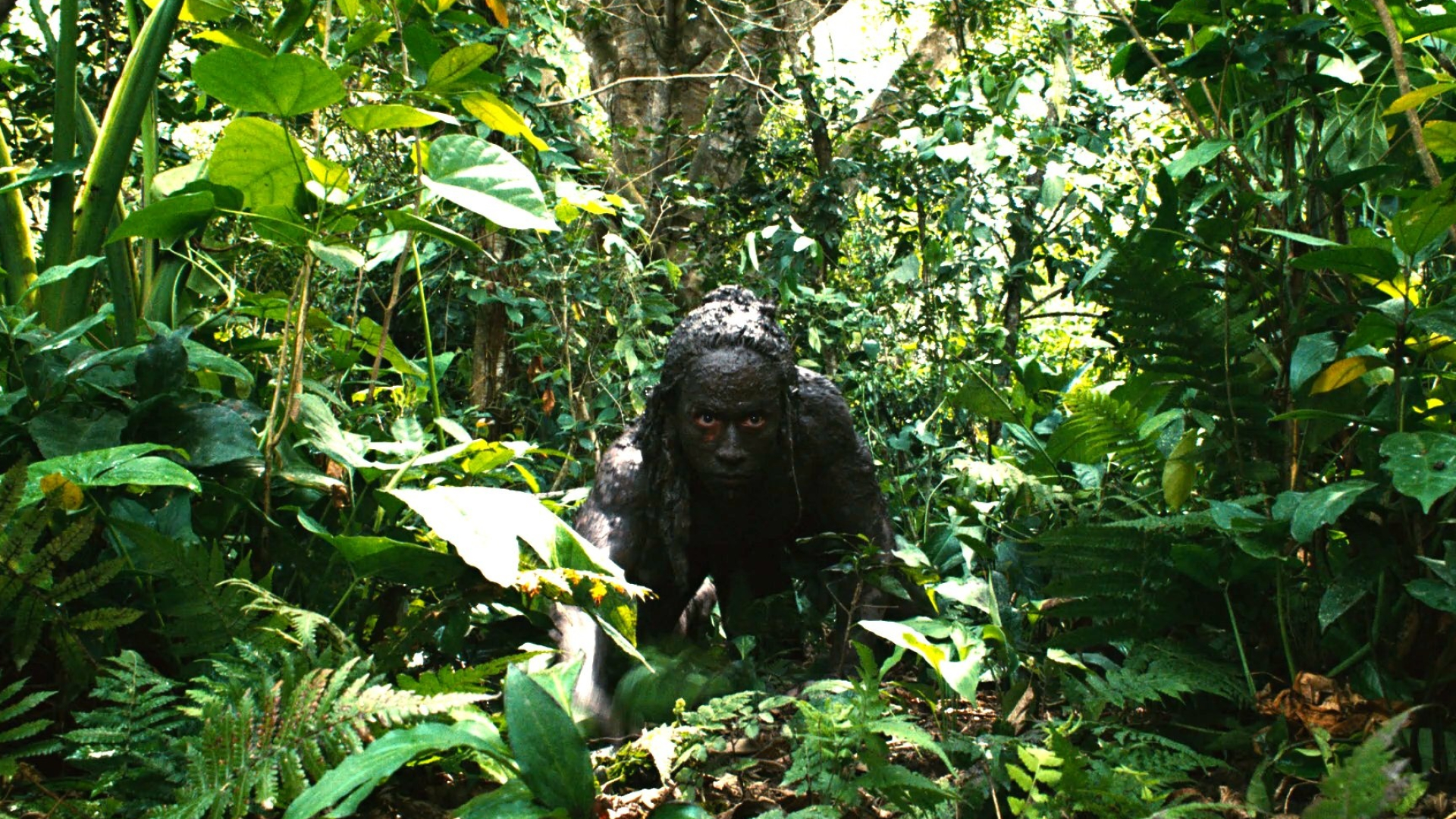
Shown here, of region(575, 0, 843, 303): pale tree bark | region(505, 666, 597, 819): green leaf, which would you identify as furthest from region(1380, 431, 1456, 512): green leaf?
region(575, 0, 843, 303): pale tree bark

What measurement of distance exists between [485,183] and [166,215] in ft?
1.94

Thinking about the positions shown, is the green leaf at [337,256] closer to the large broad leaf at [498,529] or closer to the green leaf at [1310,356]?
the large broad leaf at [498,529]

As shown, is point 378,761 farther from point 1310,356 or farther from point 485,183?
point 1310,356

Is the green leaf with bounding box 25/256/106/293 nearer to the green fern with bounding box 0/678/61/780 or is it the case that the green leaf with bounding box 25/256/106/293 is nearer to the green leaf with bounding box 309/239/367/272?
the green leaf with bounding box 309/239/367/272

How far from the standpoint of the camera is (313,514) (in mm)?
2398

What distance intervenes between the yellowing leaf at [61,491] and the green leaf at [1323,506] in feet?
6.50

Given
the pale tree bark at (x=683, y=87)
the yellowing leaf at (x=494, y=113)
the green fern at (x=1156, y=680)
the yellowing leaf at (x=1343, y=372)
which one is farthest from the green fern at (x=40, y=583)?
the pale tree bark at (x=683, y=87)

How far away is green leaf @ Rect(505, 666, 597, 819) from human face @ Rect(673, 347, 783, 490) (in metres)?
1.25

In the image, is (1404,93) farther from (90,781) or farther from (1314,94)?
(90,781)

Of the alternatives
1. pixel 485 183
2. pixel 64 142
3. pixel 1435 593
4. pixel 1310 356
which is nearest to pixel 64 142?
pixel 64 142

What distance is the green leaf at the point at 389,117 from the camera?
6.67 ft

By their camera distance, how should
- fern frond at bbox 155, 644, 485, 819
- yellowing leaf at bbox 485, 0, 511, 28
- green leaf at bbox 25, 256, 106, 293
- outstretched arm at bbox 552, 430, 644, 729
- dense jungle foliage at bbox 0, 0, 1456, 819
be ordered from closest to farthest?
fern frond at bbox 155, 644, 485, 819
dense jungle foliage at bbox 0, 0, 1456, 819
green leaf at bbox 25, 256, 106, 293
outstretched arm at bbox 552, 430, 644, 729
yellowing leaf at bbox 485, 0, 511, 28

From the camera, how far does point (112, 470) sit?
5.68 feet

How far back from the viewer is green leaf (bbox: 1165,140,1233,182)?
81.9 inches
